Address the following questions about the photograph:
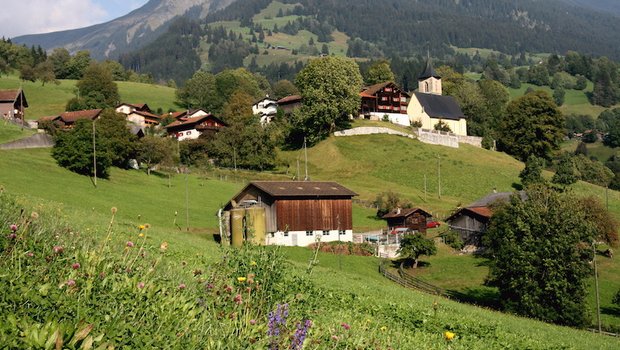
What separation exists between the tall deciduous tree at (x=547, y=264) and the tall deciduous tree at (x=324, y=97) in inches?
2201

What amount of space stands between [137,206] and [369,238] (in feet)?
63.8

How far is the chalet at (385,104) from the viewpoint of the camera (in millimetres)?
108188

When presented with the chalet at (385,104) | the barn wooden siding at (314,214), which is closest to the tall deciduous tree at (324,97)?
the chalet at (385,104)

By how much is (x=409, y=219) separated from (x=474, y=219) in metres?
5.96

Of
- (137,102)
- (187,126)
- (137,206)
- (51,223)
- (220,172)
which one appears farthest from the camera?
(137,102)

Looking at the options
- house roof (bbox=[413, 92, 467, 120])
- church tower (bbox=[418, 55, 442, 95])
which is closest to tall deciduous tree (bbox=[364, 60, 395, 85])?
church tower (bbox=[418, 55, 442, 95])

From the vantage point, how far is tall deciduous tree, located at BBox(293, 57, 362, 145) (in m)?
93.1

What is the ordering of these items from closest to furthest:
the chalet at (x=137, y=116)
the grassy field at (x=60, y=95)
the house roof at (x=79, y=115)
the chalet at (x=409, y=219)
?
1. the chalet at (x=409, y=219)
2. the house roof at (x=79, y=115)
3. the chalet at (x=137, y=116)
4. the grassy field at (x=60, y=95)

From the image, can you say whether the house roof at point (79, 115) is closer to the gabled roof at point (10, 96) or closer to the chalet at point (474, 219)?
the gabled roof at point (10, 96)

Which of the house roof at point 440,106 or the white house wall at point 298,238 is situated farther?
the house roof at point 440,106

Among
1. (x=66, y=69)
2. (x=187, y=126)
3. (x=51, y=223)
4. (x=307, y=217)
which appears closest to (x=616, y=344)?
(x=51, y=223)

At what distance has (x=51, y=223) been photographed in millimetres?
12641

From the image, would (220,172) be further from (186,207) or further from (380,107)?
(380,107)

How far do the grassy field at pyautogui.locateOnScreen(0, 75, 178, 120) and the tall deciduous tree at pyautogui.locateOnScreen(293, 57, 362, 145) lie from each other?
45.1 m
